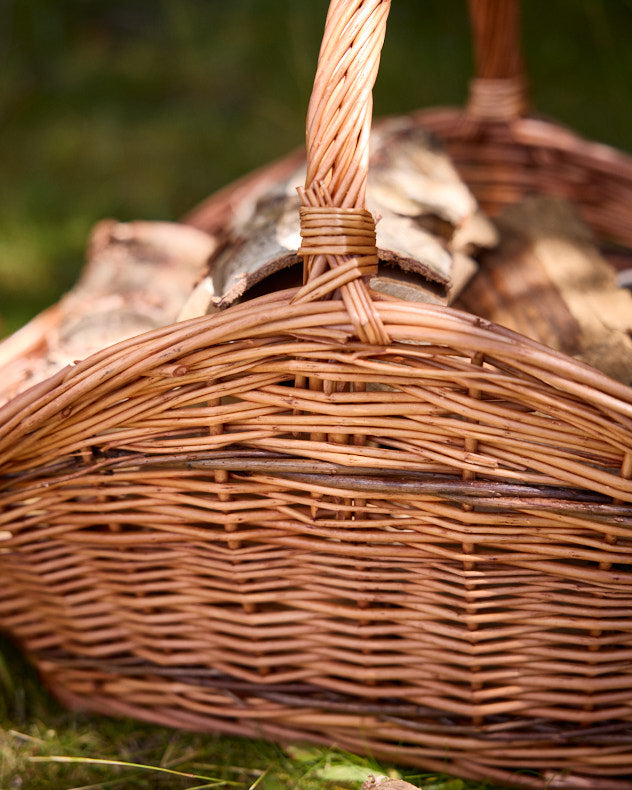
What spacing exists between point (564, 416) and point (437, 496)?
0.49 feet

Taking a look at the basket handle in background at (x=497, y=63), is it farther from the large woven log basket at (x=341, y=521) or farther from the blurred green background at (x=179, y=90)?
the blurred green background at (x=179, y=90)

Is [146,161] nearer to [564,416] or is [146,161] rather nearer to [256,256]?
[256,256]

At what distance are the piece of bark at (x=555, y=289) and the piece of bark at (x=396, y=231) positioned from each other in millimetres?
57

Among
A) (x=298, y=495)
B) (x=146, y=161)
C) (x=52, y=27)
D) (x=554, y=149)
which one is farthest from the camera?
(x=52, y=27)

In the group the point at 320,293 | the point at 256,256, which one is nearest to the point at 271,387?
the point at 320,293

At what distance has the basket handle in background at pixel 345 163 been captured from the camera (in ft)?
2.47

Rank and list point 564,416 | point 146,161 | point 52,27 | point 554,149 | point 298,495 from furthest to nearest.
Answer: point 52,27
point 146,161
point 554,149
point 298,495
point 564,416

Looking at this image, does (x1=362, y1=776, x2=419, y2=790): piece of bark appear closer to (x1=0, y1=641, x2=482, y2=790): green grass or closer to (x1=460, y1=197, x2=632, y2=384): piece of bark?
(x1=0, y1=641, x2=482, y2=790): green grass

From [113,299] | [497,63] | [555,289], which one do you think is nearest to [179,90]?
[497,63]

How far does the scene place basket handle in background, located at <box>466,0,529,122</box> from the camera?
A: 1.52 m

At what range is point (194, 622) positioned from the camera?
1.00 m

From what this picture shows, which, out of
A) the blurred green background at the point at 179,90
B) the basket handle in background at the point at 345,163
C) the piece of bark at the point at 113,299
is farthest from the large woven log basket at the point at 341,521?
the blurred green background at the point at 179,90

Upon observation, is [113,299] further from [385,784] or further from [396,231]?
[385,784]

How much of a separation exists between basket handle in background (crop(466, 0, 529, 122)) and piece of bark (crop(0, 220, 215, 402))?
63 cm
